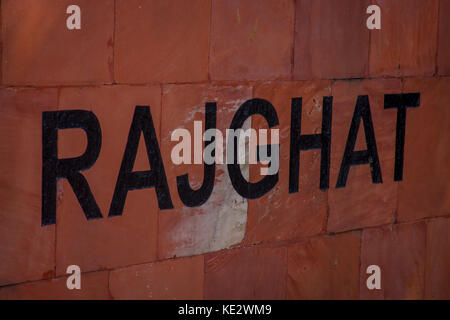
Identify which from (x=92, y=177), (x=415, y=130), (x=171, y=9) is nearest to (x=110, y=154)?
(x=92, y=177)

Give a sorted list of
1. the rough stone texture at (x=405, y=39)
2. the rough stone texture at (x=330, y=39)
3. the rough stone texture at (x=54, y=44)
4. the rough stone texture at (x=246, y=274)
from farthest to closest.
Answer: the rough stone texture at (x=405, y=39) < the rough stone texture at (x=330, y=39) < the rough stone texture at (x=246, y=274) < the rough stone texture at (x=54, y=44)

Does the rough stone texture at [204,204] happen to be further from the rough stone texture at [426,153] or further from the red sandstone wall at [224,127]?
the rough stone texture at [426,153]

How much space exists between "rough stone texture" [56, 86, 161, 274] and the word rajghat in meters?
0.04

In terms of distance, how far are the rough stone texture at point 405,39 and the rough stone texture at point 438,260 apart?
131 cm

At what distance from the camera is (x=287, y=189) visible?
6461 millimetres

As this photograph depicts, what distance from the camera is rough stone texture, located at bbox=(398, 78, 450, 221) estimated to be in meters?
7.08

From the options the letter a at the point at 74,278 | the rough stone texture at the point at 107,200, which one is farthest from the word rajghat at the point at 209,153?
the letter a at the point at 74,278

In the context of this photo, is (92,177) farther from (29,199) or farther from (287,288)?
(287,288)

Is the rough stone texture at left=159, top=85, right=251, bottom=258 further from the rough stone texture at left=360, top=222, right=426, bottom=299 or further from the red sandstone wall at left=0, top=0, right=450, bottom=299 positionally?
the rough stone texture at left=360, top=222, right=426, bottom=299

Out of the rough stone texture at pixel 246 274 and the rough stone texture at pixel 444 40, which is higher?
the rough stone texture at pixel 444 40

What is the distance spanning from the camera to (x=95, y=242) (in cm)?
562

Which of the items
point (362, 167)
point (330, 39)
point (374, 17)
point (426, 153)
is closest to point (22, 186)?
point (330, 39)

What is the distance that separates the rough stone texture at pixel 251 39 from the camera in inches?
234

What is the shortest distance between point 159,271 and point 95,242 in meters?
0.54
